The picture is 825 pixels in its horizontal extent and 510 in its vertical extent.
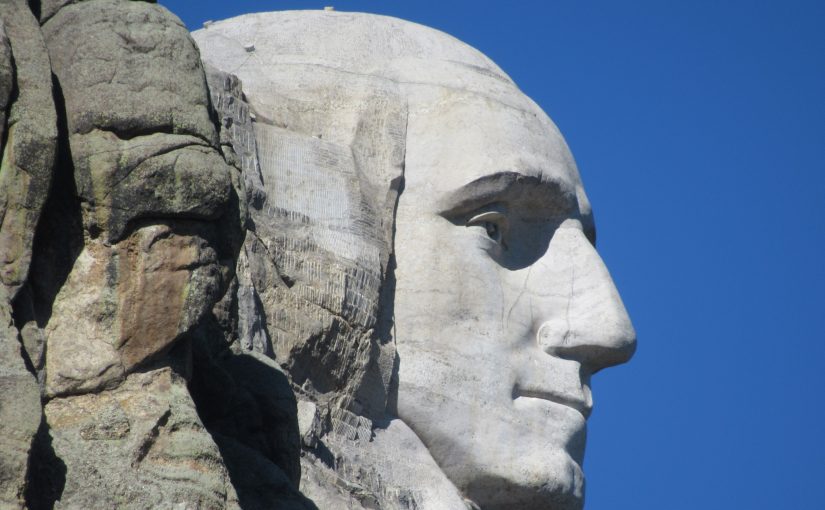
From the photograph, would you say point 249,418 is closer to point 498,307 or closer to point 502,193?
point 498,307

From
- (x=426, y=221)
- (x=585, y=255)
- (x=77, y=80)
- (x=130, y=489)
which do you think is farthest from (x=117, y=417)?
(x=585, y=255)

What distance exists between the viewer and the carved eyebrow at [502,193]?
8852 mm

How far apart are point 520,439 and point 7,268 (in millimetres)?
3905

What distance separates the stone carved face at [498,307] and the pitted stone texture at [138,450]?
10.5 ft

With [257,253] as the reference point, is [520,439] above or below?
below

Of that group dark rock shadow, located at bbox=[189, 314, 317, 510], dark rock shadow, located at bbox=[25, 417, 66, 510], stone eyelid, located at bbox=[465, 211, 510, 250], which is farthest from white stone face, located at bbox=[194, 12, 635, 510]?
dark rock shadow, located at bbox=[25, 417, 66, 510]

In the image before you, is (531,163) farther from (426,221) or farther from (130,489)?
(130,489)

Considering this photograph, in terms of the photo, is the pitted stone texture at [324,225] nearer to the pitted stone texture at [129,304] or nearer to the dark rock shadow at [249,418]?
the dark rock shadow at [249,418]

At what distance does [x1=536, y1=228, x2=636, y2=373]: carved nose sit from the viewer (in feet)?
29.9

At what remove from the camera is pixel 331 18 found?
31.0 feet

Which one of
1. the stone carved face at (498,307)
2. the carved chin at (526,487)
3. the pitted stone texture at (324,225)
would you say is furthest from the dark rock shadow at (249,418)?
the carved chin at (526,487)

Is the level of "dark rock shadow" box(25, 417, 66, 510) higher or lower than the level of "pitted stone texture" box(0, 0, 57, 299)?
lower

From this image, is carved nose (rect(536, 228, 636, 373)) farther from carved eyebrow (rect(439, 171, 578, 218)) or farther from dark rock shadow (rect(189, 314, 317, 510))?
dark rock shadow (rect(189, 314, 317, 510))

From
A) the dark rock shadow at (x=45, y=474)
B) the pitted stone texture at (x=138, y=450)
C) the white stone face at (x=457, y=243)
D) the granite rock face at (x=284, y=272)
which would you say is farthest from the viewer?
the white stone face at (x=457, y=243)
